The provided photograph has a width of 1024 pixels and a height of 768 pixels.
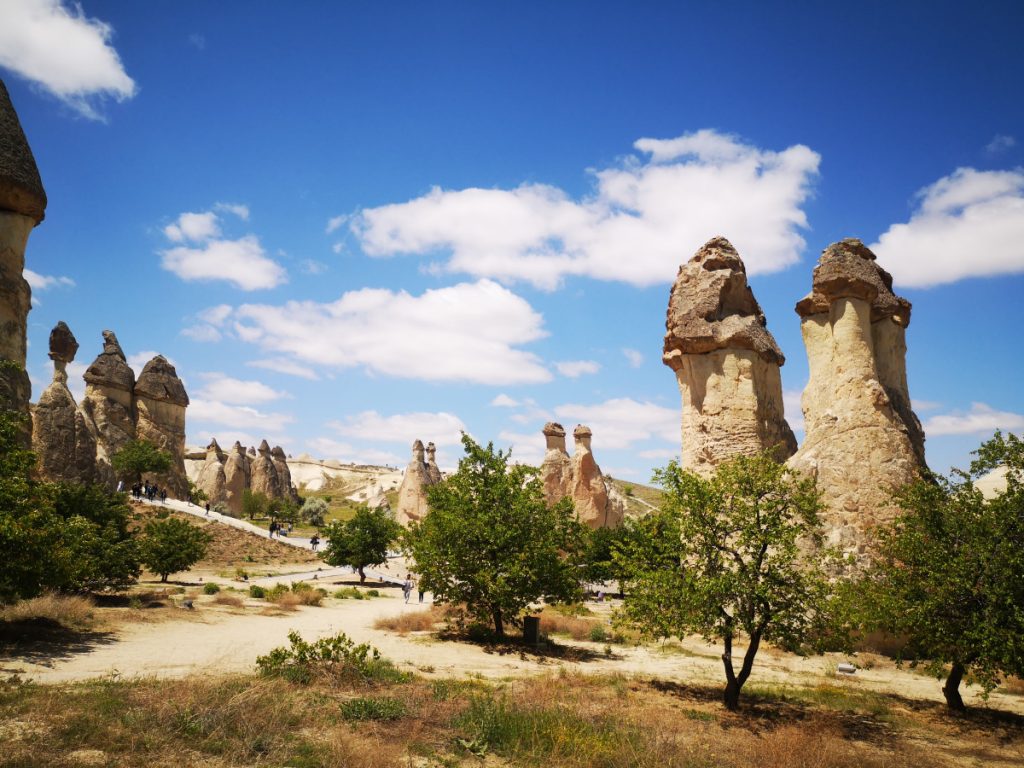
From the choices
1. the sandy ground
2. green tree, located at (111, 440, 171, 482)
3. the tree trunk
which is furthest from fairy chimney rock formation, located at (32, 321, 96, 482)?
the tree trunk

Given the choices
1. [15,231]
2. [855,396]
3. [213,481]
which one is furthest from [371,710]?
[213,481]

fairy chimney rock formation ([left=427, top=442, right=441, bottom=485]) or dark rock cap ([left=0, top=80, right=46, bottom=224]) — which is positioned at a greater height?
dark rock cap ([left=0, top=80, right=46, bottom=224])

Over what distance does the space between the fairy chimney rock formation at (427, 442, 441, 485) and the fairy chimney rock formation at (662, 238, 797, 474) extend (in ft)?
107

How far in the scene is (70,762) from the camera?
688 cm

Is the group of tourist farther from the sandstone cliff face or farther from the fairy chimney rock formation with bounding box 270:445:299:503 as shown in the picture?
the fairy chimney rock formation with bounding box 270:445:299:503

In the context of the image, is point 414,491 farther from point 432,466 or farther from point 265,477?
point 265,477

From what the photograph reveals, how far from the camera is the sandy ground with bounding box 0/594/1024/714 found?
12430 mm

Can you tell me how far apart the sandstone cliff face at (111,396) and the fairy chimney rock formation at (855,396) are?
4836 centimetres

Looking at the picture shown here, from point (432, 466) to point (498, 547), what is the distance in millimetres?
40247

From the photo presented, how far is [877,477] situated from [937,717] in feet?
25.5

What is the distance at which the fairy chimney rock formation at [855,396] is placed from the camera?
746 inches

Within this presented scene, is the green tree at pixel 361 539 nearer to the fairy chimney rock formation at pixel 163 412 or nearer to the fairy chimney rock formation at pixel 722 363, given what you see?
the fairy chimney rock formation at pixel 722 363

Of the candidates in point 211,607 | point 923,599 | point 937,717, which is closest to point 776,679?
point 937,717

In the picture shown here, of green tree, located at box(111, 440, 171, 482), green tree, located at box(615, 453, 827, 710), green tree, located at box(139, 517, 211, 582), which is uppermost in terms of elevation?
green tree, located at box(111, 440, 171, 482)
